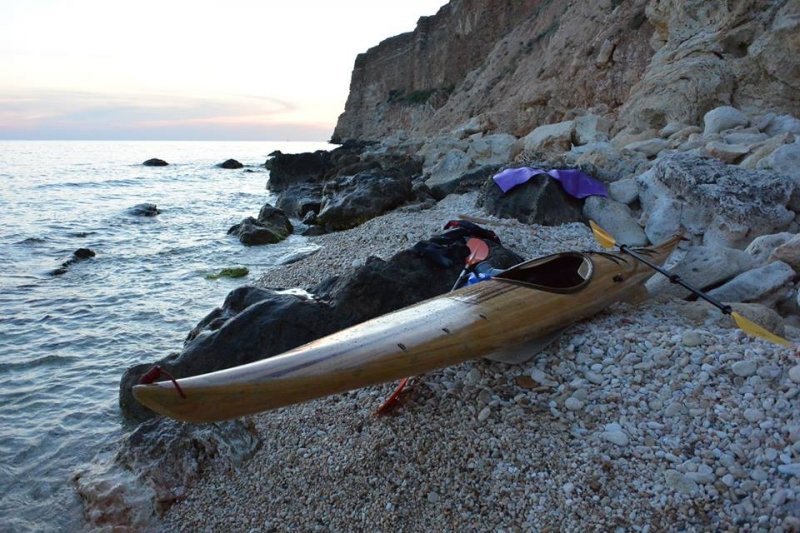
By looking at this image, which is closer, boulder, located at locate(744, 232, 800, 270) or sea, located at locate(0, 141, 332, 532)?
sea, located at locate(0, 141, 332, 532)

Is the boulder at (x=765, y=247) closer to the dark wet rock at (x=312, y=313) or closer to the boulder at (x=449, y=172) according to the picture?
the dark wet rock at (x=312, y=313)

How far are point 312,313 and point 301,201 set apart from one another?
1428cm

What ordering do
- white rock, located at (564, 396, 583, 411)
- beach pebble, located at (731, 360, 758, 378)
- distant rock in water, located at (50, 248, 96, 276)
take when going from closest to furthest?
beach pebble, located at (731, 360, 758, 378)
white rock, located at (564, 396, 583, 411)
distant rock in water, located at (50, 248, 96, 276)

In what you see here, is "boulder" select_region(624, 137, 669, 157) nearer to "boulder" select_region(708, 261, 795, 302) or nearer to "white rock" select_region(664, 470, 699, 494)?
"boulder" select_region(708, 261, 795, 302)

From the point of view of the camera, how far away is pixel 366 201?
42.4 ft

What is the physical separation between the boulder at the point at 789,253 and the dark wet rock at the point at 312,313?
2.34 metres

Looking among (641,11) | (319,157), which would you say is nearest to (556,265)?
(641,11)

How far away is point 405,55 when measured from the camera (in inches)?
2494

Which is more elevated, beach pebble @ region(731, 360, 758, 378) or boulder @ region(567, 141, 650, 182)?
boulder @ region(567, 141, 650, 182)

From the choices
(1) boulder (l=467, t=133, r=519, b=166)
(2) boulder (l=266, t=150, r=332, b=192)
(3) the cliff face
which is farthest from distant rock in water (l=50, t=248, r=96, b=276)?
(2) boulder (l=266, t=150, r=332, b=192)

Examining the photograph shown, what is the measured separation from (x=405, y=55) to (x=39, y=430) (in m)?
63.8

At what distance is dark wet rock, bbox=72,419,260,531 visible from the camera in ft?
12.3

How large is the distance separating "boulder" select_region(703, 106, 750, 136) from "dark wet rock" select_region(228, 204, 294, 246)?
951 cm

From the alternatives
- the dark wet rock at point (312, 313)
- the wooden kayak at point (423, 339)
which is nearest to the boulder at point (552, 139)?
the dark wet rock at point (312, 313)
